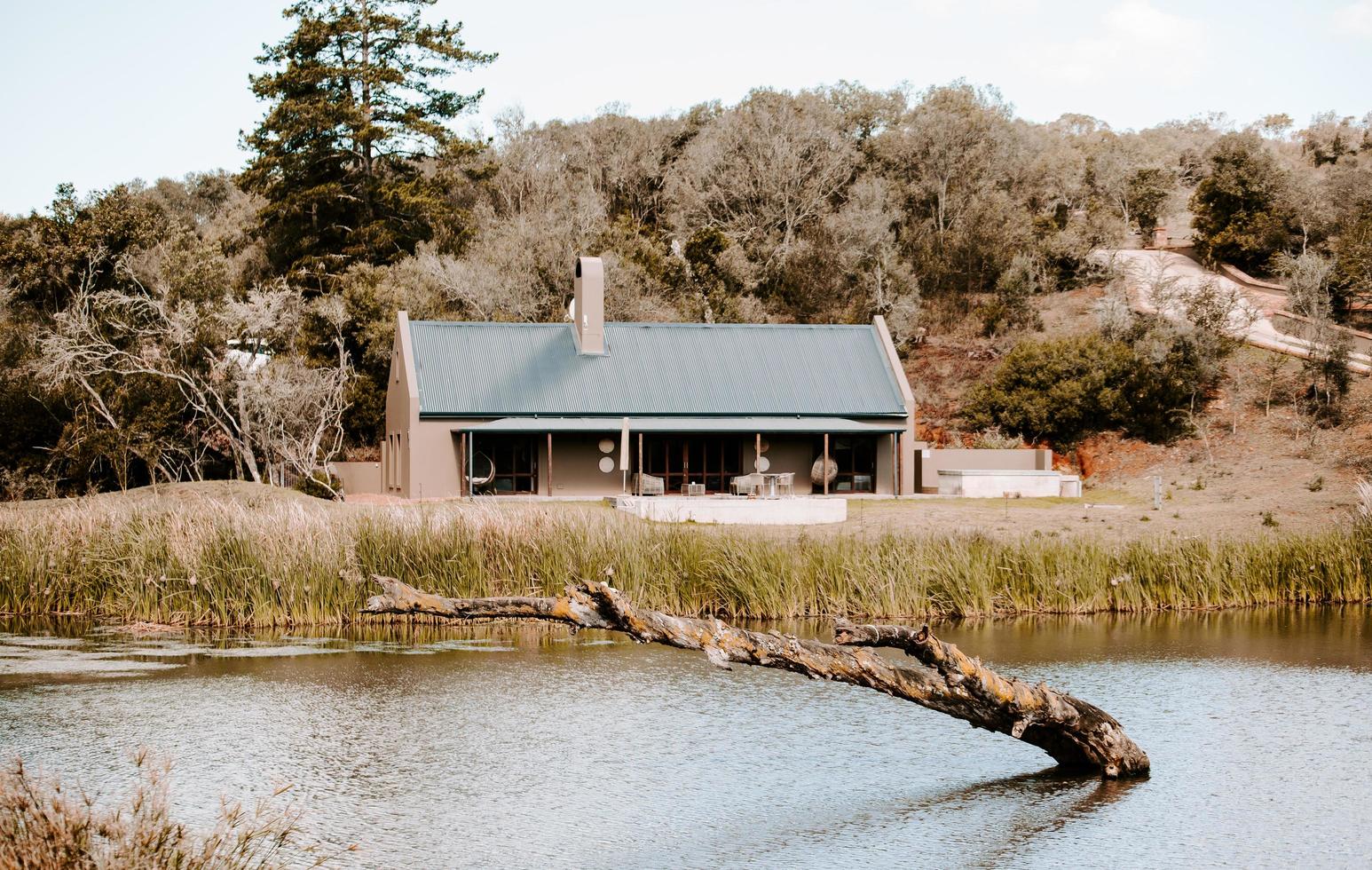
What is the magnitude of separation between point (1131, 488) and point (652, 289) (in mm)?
16896

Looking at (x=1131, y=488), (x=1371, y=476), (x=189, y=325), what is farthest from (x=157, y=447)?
(x=1371, y=476)

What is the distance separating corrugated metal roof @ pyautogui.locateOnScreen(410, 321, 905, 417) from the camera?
31.6 metres

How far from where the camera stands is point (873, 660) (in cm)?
870

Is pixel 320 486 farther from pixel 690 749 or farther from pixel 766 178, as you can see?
pixel 766 178

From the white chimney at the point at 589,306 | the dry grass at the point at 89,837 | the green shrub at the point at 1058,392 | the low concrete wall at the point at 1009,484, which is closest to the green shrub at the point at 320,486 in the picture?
the white chimney at the point at 589,306

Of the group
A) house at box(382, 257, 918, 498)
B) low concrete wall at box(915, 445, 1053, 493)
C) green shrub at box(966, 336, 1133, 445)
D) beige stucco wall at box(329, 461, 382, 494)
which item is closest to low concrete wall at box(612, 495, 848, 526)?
house at box(382, 257, 918, 498)

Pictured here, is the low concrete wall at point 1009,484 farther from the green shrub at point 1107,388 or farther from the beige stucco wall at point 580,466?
the beige stucco wall at point 580,466

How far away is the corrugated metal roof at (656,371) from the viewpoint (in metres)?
31.6

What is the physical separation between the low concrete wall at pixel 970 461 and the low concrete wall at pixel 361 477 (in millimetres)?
13326

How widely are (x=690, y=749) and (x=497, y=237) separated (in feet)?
119

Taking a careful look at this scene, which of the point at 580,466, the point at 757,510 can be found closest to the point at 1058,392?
the point at 580,466

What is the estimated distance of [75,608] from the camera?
54.8 ft

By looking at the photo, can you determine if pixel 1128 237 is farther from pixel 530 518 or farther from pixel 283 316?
pixel 530 518

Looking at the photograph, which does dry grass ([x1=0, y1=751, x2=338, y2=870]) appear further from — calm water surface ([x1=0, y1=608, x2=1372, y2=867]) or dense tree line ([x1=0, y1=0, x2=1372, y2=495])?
dense tree line ([x1=0, y1=0, x2=1372, y2=495])
